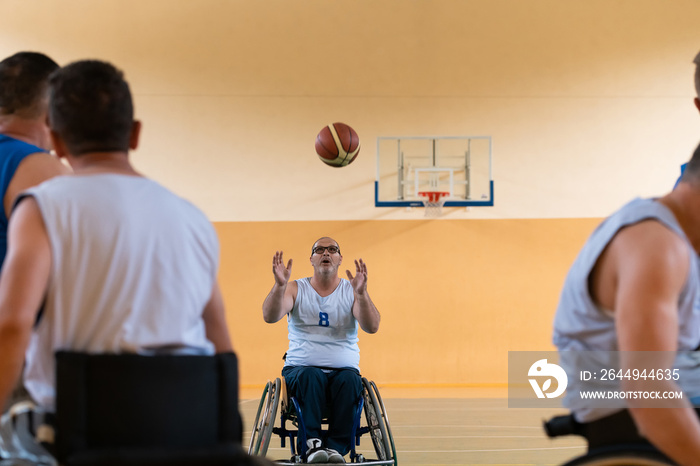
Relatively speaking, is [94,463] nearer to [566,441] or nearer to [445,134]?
[566,441]

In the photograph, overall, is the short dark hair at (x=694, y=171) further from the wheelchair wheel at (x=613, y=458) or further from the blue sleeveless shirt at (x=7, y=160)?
the blue sleeveless shirt at (x=7, y=160)

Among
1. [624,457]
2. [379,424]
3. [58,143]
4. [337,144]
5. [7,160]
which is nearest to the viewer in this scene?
[624,457]

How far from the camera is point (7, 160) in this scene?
5.38 feet

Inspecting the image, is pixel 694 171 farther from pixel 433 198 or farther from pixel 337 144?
pixel 433 198

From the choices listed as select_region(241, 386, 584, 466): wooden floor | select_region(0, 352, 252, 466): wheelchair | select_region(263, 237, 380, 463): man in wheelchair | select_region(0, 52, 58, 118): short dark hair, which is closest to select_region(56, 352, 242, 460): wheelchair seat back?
select_region(0, 352, 252, 466): wheelchair

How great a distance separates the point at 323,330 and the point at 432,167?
3999mm

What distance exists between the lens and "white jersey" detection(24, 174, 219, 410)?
3.83ft

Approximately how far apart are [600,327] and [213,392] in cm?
70

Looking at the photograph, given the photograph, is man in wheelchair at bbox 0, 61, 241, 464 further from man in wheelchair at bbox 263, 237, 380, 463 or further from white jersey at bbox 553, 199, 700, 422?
man in wheelchair at bbox 263, 237, 380, 463

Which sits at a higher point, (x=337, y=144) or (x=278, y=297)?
(x=337, y=144)

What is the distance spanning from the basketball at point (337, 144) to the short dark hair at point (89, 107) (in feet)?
15.3

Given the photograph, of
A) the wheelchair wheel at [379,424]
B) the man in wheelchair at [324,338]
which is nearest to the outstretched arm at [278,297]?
the man in wheelchair at [324,338]

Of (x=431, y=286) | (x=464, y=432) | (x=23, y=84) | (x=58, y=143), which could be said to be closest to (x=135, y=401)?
(x=58, y=143)

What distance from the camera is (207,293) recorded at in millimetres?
1324
